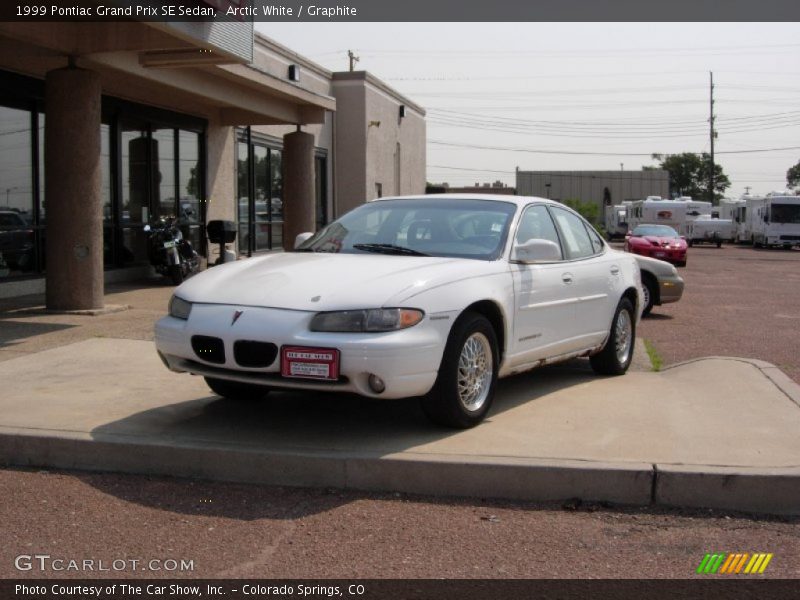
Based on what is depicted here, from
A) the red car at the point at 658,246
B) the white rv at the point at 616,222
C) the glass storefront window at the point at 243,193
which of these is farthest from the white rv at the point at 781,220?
the glass storefront window at the point at 243,193

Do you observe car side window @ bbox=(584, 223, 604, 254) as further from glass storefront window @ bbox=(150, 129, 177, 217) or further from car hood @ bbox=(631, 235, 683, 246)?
car hood @ bbox=(631, 235, 683, 246)

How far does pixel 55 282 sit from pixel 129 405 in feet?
17.0

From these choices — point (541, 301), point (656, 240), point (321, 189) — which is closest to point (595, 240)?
point (541, 301)

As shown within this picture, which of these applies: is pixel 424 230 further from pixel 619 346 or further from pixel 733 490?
pixel 733 490

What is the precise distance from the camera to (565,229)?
7543 mm

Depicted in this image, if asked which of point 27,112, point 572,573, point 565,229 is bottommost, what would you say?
point 572,573

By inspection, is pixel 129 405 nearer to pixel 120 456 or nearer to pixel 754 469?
pixel 120 456


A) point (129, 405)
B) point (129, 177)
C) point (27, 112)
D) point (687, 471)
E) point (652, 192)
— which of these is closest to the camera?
point (687, 471)

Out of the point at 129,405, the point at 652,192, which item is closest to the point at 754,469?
the point at 129,405

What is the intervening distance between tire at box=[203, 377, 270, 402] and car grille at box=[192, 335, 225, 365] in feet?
2.97

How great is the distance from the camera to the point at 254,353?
17.5 feet

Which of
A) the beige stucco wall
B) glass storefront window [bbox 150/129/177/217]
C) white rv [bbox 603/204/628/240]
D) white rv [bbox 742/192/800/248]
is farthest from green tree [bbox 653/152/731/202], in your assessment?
glass storefront window [bbox 150/129/177/217]

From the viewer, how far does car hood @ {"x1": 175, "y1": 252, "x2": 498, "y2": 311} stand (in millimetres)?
5371

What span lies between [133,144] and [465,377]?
11.4m
